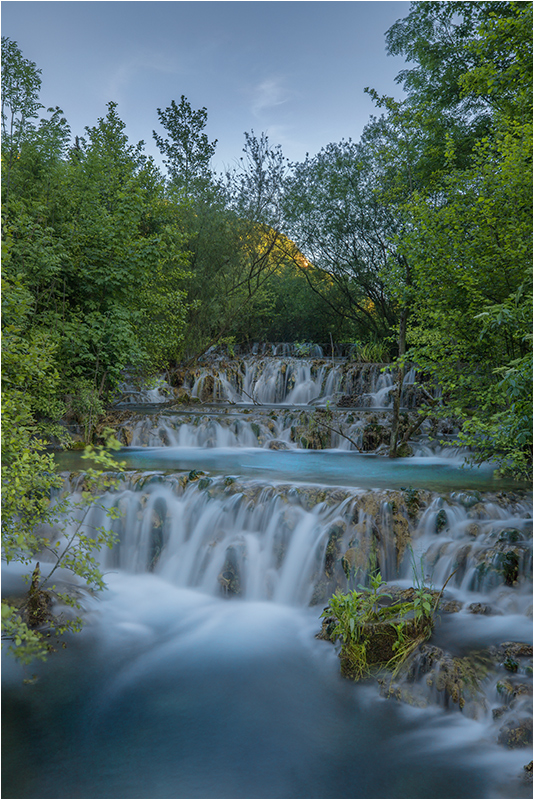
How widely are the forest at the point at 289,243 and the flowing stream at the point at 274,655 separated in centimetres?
145

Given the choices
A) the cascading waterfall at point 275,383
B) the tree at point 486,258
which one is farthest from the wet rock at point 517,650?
the cascading waterfall at point 275,383

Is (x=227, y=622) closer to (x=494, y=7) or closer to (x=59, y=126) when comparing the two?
(x=59, y=126)

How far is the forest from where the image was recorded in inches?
230

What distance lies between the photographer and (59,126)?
13.7 m

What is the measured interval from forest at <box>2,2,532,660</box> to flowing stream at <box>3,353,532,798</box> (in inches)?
57.0

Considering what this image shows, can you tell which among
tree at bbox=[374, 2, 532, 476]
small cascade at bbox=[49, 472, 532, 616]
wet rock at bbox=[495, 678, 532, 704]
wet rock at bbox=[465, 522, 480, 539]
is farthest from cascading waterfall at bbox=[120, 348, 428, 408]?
wet rock at bbox=[495, 678, 532, 704]

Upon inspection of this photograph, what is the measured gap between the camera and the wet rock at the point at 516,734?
3.78 meters

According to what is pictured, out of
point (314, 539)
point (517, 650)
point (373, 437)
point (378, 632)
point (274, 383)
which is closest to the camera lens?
point (517, 650)

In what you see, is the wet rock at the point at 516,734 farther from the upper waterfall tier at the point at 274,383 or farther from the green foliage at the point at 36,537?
the upper waterfall tier at the point at 274,383

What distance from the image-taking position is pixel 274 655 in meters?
5.33

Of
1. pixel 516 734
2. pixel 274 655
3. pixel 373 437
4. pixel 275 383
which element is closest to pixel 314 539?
pixel 274 655

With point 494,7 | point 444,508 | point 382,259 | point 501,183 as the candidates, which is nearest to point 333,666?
point 444,508

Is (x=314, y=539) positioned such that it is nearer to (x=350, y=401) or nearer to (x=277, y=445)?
(x=277, y=445)

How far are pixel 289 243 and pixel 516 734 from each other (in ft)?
65.4
